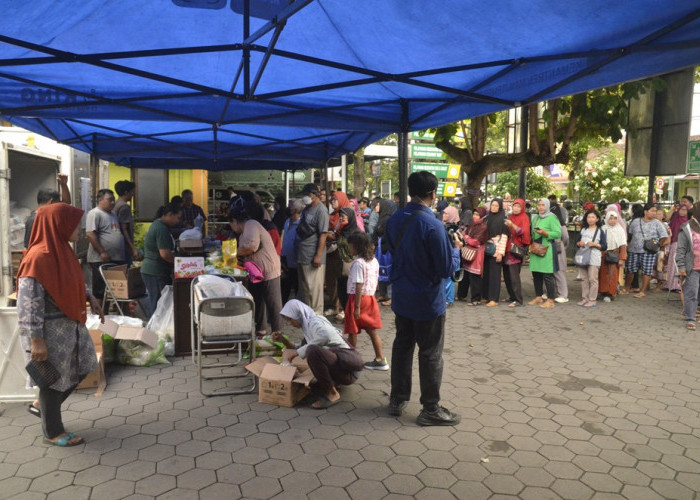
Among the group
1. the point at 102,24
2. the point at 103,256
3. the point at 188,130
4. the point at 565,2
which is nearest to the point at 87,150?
the point at 188,130

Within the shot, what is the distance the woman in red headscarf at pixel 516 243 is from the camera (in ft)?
29.4

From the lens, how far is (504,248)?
28.9 feet

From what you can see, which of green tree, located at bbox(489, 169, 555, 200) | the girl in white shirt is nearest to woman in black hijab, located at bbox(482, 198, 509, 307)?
the girl in white shirt

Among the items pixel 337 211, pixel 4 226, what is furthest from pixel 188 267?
pixel 4 226

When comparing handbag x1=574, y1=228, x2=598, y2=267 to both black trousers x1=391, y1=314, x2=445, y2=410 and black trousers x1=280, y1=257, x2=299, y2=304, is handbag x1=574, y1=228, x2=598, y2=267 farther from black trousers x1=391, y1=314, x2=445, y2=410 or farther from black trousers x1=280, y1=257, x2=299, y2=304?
black trousers x1=391, y1=314, x2=445, y2=410

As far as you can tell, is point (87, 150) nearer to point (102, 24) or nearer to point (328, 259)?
point (328, 259)

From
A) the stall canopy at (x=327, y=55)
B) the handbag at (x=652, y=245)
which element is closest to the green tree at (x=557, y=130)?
the handbag at (x=652, y=245)

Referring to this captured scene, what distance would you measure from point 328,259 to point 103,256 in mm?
3215

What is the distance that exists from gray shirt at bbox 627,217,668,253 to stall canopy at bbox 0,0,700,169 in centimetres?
634

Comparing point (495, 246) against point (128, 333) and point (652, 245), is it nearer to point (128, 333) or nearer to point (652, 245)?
point (652, 245)

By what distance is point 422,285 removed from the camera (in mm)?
4031

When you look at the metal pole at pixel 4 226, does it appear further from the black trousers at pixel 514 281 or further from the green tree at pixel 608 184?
the green tree at pixel 608 184

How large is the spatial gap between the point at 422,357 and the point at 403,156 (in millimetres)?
2623

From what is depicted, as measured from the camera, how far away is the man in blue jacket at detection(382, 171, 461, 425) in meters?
3.97
